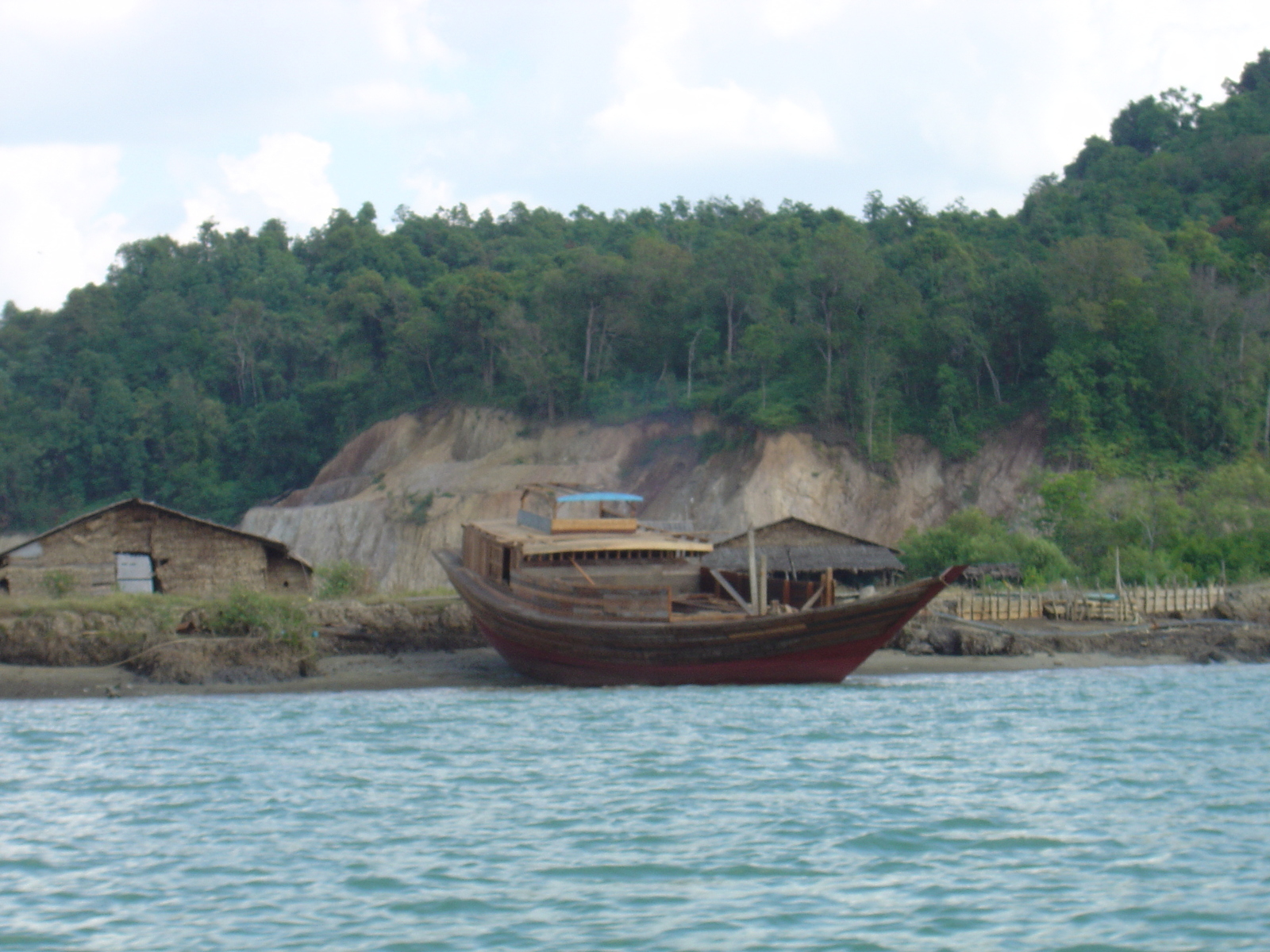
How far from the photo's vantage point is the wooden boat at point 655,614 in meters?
21.3

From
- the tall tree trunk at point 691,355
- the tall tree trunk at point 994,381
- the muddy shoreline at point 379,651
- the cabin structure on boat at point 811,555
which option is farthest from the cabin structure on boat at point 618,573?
the tall tree trunk at point 691,355

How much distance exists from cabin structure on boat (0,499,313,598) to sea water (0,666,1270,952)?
8129 mm

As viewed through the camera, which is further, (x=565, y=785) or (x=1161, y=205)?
(x=1161, y=205)

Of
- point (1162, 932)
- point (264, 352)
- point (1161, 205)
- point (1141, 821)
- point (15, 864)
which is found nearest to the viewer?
point (1162, 932)

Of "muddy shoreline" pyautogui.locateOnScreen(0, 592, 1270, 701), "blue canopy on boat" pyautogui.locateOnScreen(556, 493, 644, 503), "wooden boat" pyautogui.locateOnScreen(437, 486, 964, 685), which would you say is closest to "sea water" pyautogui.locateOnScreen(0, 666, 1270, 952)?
"wooden boat" pyautogui.locateOnScreen(437, 486, 964, 685)

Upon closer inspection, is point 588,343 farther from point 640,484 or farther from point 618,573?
point 618,573

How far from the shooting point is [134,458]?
7050 centimetres

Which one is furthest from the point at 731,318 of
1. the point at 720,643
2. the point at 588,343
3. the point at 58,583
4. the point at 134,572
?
the point at 720,643

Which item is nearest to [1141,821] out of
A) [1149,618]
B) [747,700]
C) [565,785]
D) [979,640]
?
[565,785]

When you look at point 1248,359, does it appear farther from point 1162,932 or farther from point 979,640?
point 1162,932

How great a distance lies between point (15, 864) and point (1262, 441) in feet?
154

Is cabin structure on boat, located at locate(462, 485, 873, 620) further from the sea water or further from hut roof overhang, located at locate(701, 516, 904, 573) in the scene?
hut roof overhang, located at locate(701, 516, 904, 573)

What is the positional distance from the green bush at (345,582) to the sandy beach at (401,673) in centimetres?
401

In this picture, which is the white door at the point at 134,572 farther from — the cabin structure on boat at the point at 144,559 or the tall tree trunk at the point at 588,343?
the tall tree trunk at the point at 588,343
